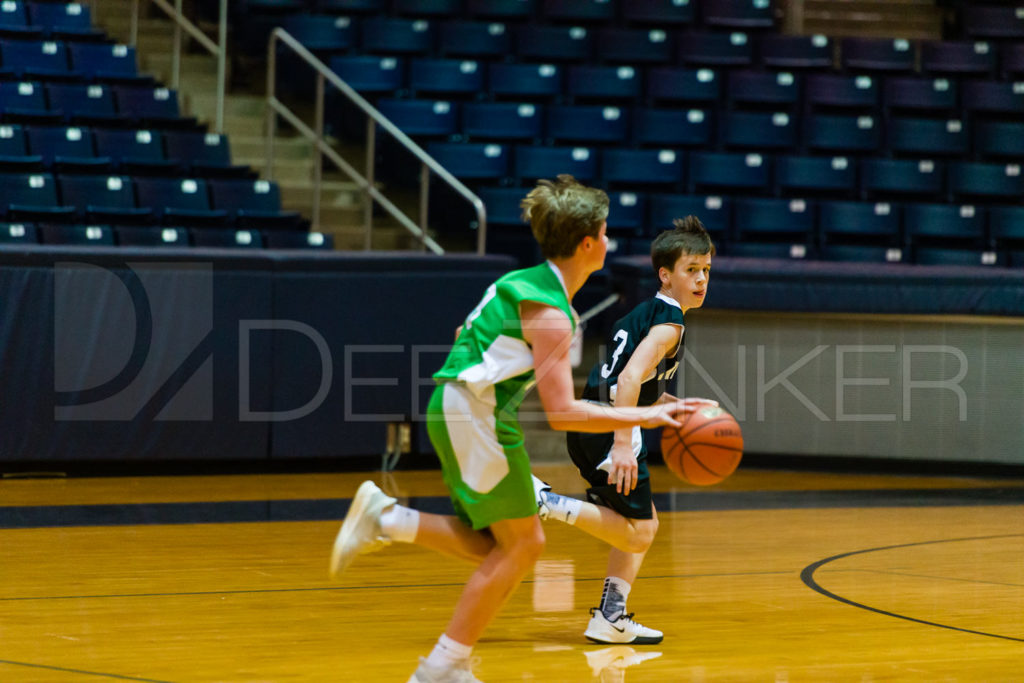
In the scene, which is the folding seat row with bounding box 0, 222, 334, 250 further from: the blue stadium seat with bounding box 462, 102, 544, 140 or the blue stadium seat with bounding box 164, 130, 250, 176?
the blue stadium seat with bounding box 462, 102, 544, 140

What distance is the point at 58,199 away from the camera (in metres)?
9.63

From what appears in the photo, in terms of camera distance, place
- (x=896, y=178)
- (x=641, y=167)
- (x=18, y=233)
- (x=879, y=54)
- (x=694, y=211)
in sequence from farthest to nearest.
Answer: (x=879, y=54)
(x=896, y=178)
(x=641, y=167)
(x=694, y=211)
(x=18, y=233)

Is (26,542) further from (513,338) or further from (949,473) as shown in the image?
(949,473)

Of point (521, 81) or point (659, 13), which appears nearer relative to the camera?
point (521, 81)

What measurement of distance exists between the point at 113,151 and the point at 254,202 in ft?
3.75

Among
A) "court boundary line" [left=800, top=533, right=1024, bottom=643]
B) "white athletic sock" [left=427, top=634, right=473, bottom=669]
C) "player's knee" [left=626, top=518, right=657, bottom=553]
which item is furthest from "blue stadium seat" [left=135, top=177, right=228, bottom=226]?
"white athletic sock" [left=427, top=634, right=473, bottom=669]

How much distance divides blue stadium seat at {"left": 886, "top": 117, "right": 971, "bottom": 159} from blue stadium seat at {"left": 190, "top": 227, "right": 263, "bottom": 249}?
19.4 ft

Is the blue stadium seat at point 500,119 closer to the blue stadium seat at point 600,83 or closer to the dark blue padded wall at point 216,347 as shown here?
the blue stadium seat at point 600,83

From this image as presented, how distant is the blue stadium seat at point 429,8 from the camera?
41.3 feet

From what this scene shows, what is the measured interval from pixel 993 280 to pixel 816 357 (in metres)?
1.25

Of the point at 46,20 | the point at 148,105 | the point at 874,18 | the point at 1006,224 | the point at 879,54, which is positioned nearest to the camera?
the point at 148,105

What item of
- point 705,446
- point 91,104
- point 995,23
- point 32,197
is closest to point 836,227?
point 995,23

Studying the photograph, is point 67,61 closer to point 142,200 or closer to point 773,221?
point 142,200

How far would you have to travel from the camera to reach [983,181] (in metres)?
12.0
